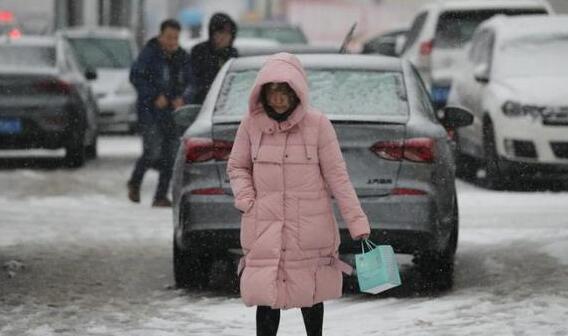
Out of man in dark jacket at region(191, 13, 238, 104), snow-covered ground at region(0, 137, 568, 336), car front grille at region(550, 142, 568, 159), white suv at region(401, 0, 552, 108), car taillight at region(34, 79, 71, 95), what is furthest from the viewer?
white suv at region(401, 0, 552, 108)

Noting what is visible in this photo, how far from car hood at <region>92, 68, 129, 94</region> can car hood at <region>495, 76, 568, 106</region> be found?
11.1 m

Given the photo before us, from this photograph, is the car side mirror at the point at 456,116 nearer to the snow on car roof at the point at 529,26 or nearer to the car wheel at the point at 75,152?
the snow on car roof at the point at 529,26

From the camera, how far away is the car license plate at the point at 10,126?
787 inches

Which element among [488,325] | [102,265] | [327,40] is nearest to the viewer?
[488,325]

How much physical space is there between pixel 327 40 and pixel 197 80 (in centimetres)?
3966

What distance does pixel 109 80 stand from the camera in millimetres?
28156

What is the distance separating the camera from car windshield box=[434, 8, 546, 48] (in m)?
24.6

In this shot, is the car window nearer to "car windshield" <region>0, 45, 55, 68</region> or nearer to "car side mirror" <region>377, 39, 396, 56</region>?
"car side mirror" <region>377, 39, 396, 56</region>

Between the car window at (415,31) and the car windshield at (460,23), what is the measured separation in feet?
2.02

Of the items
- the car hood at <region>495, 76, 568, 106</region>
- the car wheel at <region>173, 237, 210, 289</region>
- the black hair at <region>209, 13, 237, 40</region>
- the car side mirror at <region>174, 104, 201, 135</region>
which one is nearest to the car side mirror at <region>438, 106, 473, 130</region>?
the car side mirror at <region>174, 104, 201, 135</region>

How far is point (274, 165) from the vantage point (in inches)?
294

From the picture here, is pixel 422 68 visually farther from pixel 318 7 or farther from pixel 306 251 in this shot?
pixel 318 7

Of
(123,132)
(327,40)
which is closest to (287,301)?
(123,132)

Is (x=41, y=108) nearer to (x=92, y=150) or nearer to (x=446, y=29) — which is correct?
(x=92, y=150)
